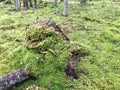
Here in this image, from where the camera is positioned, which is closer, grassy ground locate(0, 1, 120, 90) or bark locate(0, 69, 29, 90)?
bark locate(0, 69, 29, 90)

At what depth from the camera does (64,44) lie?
698cm

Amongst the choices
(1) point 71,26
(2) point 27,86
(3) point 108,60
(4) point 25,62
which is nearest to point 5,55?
(4) point 25,62

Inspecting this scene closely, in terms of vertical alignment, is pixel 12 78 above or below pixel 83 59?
above

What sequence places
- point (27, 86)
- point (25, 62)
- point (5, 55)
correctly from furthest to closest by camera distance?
point (5, 55) → point (25, 62) → point (27, 86)

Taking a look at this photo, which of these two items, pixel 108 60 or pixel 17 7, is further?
pixel 17 7

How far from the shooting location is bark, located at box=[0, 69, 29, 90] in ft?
20.6

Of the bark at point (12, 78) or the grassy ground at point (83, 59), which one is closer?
the bark at point (12, 78)

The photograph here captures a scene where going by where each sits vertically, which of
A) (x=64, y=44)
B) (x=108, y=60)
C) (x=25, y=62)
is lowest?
(x=108, y=60)

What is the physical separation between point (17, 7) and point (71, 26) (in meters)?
7.60

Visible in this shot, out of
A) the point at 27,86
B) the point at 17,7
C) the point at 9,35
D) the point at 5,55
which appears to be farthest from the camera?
the point at 17,7

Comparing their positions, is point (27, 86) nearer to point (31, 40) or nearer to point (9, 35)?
point (31, 40)

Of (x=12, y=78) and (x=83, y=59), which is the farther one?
(x=83, y=59)

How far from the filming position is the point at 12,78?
6379 millimetres

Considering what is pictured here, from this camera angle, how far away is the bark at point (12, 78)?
20.6 ft
